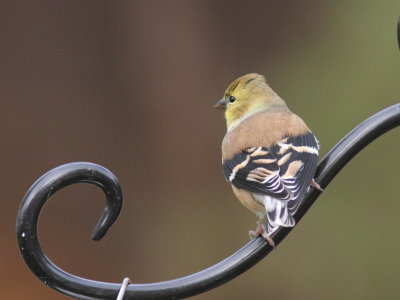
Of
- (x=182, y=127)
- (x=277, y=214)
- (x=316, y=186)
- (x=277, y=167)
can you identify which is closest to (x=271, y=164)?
(x=277, y=167)

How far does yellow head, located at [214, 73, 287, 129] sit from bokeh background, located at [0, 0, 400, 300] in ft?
1.80

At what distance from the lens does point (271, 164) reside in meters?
2.49

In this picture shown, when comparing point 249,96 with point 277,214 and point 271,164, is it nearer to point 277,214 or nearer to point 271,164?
point 271,164

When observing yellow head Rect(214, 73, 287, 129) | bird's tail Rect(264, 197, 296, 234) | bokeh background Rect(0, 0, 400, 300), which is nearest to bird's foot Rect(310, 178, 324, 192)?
bird's tail Rect(264, 197, 296, 234)

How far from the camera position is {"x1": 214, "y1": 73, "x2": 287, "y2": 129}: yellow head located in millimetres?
3271

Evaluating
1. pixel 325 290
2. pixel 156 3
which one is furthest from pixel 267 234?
pixel 156 3

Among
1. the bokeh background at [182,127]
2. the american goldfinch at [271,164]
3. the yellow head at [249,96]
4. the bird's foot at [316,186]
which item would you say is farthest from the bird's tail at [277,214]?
the bokeh background at [182,127]

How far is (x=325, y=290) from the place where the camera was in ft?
12.2

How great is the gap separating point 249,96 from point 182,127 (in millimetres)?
684

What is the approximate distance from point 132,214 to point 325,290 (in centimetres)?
95

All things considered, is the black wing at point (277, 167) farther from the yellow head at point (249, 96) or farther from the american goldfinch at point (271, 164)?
the yellow head at point (249, 96)

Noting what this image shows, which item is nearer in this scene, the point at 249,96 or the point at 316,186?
the point at 316,186

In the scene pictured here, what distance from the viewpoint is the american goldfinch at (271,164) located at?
2.18m

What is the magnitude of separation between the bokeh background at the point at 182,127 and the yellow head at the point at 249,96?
21.6 inches
